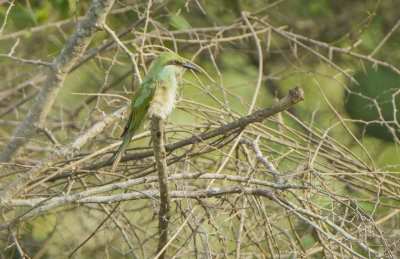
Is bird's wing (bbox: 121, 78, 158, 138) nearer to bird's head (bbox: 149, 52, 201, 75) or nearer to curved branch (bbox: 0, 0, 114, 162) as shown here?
bird's head (bbox: 149, 52, 201, 75)

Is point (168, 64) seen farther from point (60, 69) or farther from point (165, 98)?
point (60, 69)

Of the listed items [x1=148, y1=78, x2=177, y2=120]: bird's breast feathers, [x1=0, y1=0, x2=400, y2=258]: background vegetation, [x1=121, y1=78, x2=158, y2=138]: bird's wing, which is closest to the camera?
[x1=0, y1=0, x2=400, y2=258]: background vegetation

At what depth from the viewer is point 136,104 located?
3.40 meters

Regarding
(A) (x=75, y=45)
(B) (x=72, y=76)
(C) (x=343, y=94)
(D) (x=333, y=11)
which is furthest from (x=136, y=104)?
(D) (x=333, y=11)

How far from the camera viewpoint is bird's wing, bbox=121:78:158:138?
3.33 metres

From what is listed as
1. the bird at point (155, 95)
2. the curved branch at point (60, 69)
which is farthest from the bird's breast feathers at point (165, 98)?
the curved branch at point (60, 69)

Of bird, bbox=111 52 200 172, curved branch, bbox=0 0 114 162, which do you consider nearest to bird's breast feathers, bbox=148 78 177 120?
bird, bbox=111 52 200 172

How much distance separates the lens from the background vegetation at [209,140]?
2.97 m

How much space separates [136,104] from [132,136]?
8.2 inches

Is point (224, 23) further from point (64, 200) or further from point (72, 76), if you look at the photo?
point (64, 200)

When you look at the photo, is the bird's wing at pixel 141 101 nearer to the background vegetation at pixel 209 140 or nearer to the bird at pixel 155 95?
the bird at pixel 155 95

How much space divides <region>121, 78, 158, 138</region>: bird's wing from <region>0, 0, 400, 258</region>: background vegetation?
101mm

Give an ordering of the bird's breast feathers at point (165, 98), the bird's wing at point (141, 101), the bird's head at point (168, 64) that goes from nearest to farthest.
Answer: the bird's breast feathers at point (165, 98), the bird's wing at point (141, 101), the bird's head at point (168, 64)

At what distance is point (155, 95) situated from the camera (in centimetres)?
333
